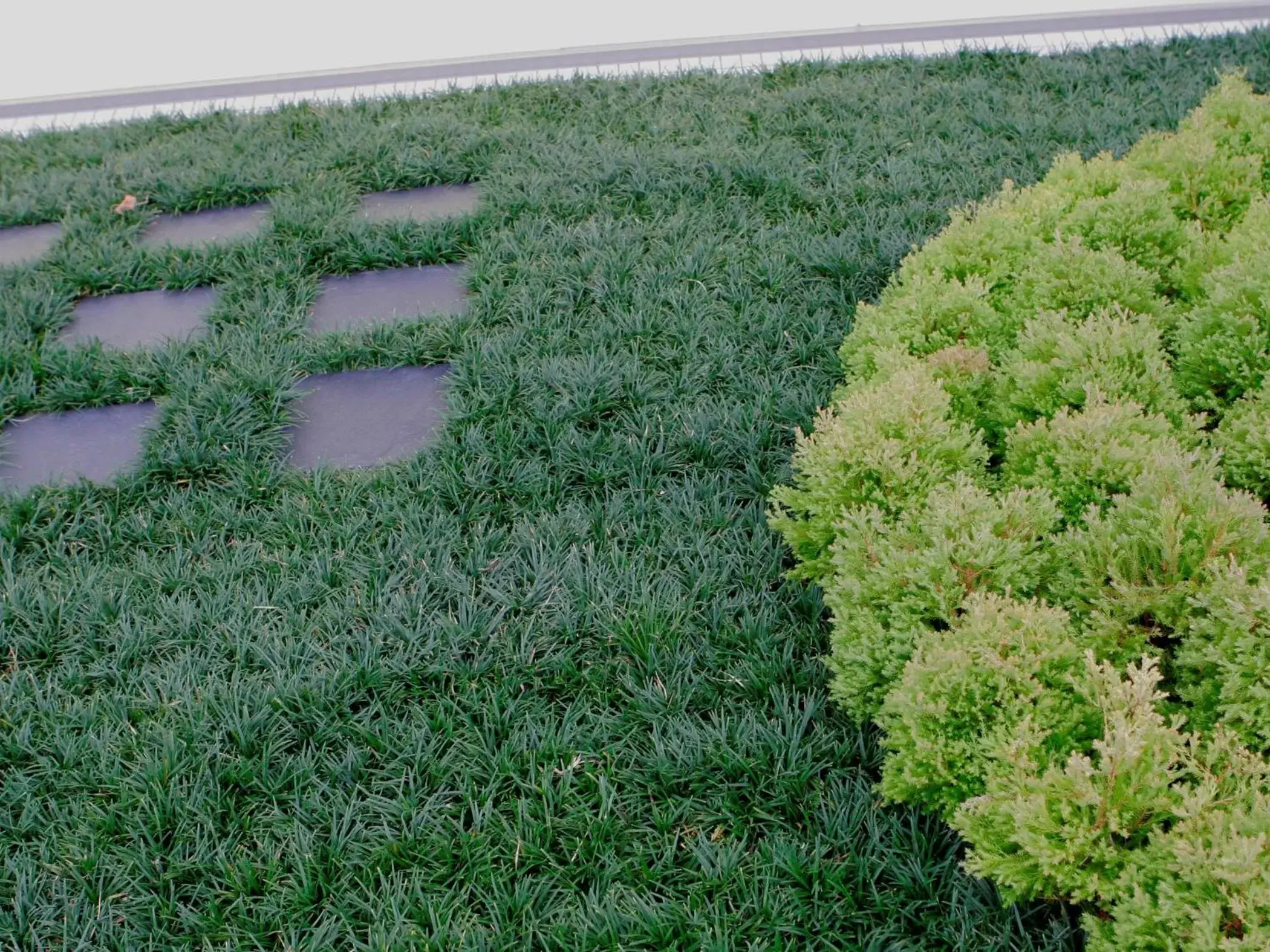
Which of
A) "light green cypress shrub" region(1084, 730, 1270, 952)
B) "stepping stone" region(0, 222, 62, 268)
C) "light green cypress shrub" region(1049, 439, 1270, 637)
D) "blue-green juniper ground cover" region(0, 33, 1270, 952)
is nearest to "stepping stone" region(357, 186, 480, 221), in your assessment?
"blue-green juniper ground cover" region(0, 33, 1270, 952)

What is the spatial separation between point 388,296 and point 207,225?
144cm

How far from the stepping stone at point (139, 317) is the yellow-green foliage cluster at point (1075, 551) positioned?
3.06 meters

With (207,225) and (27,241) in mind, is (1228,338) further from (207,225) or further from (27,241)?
(27,241)

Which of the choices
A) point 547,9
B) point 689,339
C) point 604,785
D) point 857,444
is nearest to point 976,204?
point 689,339

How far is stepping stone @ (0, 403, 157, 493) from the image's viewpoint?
390 cm

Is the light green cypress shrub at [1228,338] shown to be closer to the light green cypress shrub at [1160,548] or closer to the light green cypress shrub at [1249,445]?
the light green cypress shrub at [1249,445]

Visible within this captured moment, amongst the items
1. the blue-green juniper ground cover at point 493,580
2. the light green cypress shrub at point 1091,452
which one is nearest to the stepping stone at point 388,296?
the blue-green juniper ground cover at point 493,580

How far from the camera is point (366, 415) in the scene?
13.5ft

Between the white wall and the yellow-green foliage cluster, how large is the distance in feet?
16.3

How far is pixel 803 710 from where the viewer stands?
2828mm

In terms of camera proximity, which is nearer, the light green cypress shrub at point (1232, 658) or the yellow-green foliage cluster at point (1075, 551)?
the yellow-green foliage cluster at point (1075, 551)

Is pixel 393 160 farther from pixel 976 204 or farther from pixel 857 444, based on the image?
pixel 857 444

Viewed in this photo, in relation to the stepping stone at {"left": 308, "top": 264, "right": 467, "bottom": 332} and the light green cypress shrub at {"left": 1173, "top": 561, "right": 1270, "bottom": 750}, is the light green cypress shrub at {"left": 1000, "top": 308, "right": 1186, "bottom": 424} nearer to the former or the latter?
the light green cypress shrub at {"left": 1173, "top": 561, "right": 1270, "bottom": 750}

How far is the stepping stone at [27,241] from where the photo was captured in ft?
17.4
